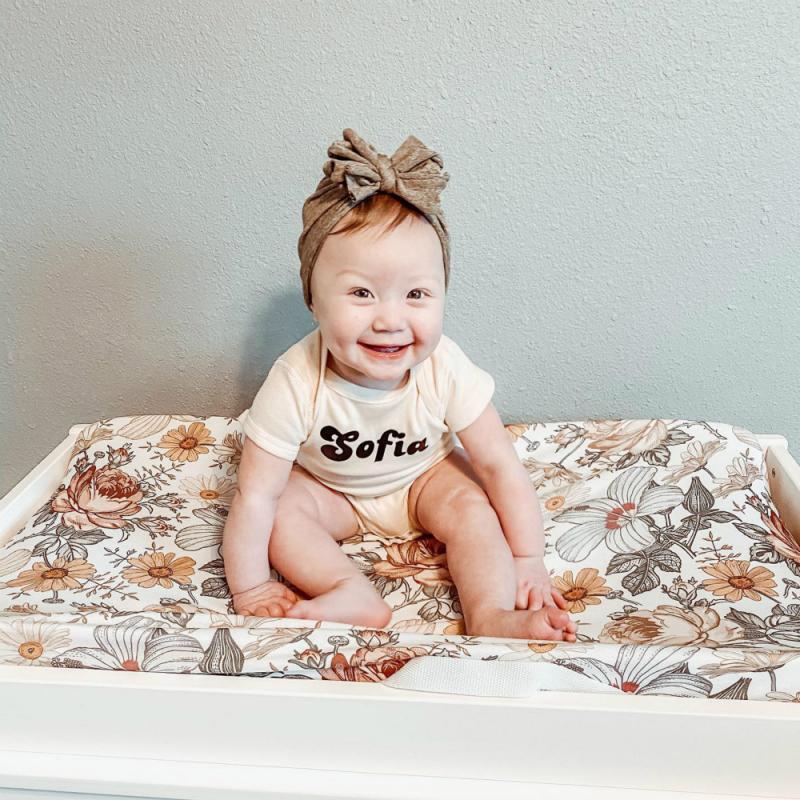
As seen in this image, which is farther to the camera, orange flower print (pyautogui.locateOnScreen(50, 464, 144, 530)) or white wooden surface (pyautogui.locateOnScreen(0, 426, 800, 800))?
orange flower print (pyautogui.locateOnScreen(50, 464, 144, 530))

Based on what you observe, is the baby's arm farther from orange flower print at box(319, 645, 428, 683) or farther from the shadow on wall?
the shadow on wall

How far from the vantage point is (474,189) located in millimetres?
1121

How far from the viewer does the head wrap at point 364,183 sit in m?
0.82

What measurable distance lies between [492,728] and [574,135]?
0.75 metres

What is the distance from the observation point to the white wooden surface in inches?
26.1

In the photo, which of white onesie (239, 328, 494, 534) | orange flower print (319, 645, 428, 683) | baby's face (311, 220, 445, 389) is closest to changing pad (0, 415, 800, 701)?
orange flower print (319, 645, 428, 683)

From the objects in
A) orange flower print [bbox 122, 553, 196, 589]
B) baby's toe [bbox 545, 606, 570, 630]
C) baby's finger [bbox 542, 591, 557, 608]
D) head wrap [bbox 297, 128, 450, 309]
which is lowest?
orange flower print [bbox 122, 553, 196, 589]

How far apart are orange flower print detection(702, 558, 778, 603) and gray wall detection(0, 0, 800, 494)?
0.39 metres

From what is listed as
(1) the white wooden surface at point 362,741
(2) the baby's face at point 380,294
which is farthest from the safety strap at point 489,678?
(2) the baby's face at point 380,294

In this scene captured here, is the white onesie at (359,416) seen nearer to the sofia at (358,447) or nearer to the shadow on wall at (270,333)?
the sofia at (358,447)

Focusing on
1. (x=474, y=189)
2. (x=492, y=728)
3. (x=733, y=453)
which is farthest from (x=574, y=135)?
(x=492, y=728)

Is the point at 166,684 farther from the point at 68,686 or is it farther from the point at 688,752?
the point at 688,752

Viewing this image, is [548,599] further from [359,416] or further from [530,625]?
[359,416]

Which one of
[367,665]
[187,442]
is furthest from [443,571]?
[187,442]
